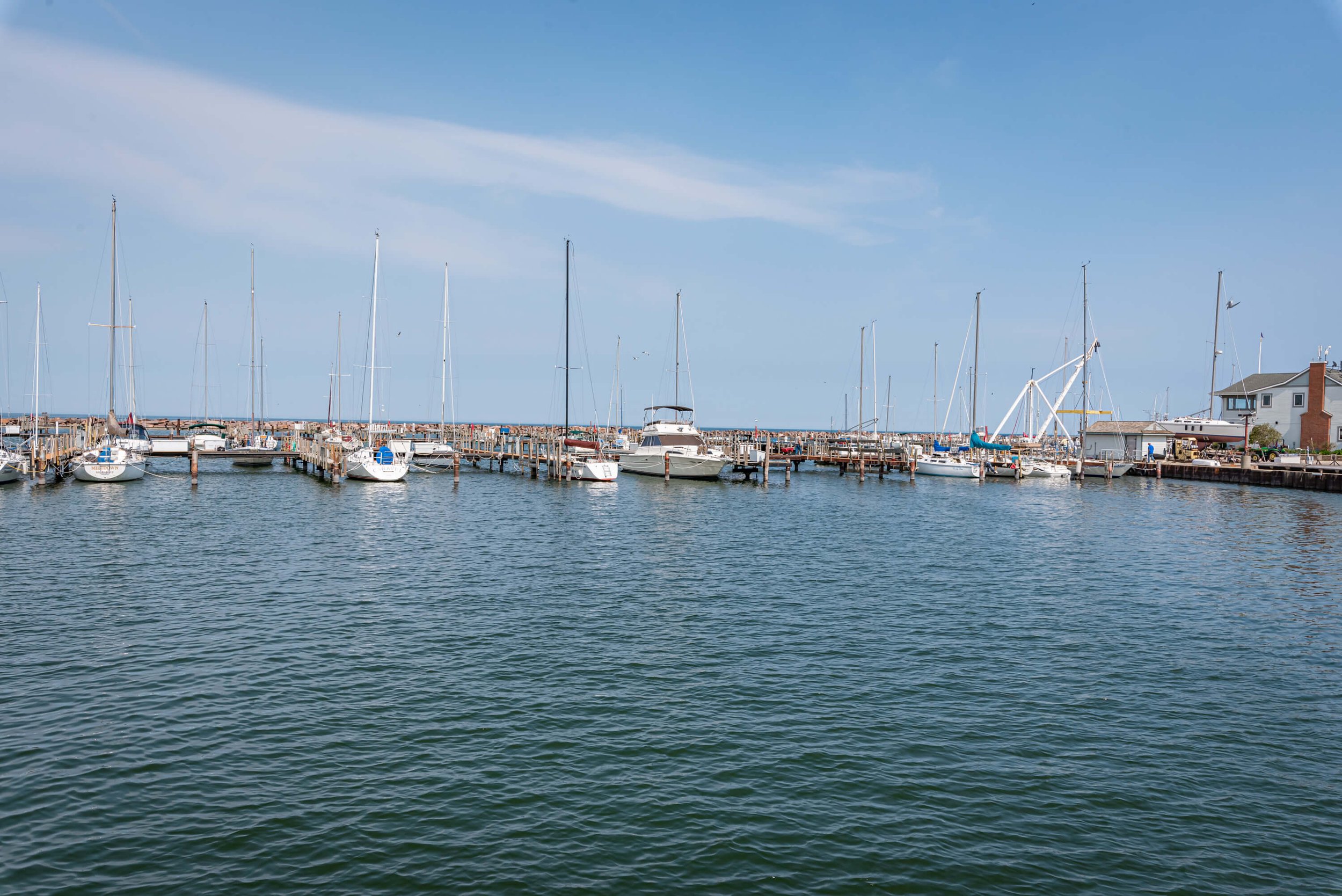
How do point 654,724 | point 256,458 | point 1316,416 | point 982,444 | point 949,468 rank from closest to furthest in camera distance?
point 654,724 → point 256,458 → point 949,468 → point 1316,416 → point 982,444

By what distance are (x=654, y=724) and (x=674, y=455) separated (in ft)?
170

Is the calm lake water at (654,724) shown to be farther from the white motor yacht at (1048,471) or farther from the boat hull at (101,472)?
the white motor yacht at (1048,471)

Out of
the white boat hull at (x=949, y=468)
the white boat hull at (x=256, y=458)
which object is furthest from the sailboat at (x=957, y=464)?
the white boat hull at (x=256, y=458)

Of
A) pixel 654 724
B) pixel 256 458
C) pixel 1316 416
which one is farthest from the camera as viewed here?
pixel 1316 416

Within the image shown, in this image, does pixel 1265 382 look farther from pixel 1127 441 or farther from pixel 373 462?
pixel 373 462

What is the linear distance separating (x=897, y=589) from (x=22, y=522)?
36.4 meters

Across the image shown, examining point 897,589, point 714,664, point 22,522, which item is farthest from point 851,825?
point 22,522

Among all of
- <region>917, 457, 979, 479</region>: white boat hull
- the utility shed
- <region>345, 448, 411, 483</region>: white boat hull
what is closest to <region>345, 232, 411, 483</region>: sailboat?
<region>345, 448, 411, 483</region>: white boat hull

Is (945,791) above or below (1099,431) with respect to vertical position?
below

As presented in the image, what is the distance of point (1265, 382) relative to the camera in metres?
91.4

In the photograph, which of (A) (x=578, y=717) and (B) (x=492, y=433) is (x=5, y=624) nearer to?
(A) (x=578, y=717)

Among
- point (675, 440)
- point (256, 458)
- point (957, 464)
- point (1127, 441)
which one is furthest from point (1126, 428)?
point (256, 458)

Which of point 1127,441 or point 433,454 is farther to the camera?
point 1127,441

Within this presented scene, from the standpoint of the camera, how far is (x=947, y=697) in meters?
15.1
